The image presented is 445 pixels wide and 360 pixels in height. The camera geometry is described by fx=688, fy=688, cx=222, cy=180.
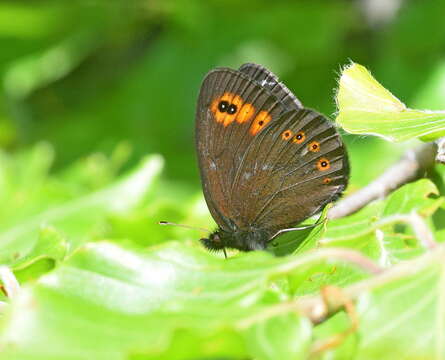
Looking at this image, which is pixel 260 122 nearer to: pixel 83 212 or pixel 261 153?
pixel 261 153

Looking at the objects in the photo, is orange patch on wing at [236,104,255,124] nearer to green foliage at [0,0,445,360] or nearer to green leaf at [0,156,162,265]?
green foliage at [0,0,445,360]

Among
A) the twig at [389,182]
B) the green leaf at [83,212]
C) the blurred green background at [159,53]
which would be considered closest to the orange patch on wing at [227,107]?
the twig at [389,182]

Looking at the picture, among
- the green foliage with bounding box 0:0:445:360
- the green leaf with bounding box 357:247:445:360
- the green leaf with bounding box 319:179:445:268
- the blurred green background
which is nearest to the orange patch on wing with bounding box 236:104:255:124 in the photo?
the green foliage with bounding box 0:0:445:360

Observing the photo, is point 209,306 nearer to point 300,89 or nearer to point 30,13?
point 300,89

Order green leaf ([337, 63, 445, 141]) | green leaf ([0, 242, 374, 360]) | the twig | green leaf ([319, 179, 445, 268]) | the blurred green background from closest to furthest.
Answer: green leaf ([0, 242, 374, 360]), green leaf ([319, 179, 445, 268]), green leaf ([337, 63, 445, 141]), the twig, the blurred green background

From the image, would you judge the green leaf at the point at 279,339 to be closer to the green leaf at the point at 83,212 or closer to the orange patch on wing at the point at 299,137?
the orange patch on wing at the point at 299,137

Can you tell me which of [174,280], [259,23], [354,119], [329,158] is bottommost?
[174,280]

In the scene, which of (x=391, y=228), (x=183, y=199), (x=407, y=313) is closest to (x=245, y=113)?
(x=391, y=228)

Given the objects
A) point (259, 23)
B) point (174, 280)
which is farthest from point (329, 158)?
point (259, 23)
